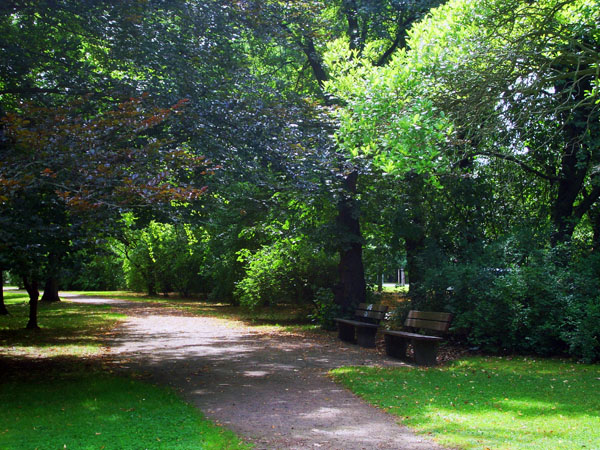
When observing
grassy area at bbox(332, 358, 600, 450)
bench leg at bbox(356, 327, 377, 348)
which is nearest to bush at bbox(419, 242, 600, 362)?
grassy area at bbox(332, 358, 600, 450)

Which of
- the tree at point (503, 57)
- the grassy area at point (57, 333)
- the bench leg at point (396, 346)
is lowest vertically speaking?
the grassy area at point (57, 333)

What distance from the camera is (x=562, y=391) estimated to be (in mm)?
7379

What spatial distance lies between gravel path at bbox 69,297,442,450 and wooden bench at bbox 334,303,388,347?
0.44 m

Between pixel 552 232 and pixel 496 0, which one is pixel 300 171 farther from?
pixel 552 232

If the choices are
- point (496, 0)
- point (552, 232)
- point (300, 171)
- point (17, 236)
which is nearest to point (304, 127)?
point (300, 171)

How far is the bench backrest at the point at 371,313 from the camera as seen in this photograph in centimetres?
1280

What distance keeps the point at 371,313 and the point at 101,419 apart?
321 inches

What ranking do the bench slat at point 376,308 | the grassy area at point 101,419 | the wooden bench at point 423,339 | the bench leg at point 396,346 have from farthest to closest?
the bench slat at point 376,308
the bench leg at point 396,346
the wooden bench at point 423,339
the grassy area at point 101,419

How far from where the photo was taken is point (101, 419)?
6227 mm

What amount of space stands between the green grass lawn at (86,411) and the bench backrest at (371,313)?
612cm

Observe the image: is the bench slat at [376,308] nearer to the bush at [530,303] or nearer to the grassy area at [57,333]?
the bush at [530,303]

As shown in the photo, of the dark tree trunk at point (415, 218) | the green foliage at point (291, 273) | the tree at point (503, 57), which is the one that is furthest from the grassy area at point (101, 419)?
the green foliage at point (291, 273)

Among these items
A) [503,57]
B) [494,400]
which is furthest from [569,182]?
[494,400]

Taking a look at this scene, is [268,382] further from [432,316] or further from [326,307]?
[326,307]
